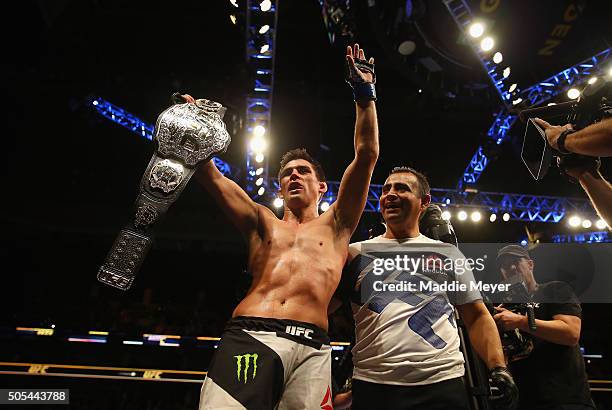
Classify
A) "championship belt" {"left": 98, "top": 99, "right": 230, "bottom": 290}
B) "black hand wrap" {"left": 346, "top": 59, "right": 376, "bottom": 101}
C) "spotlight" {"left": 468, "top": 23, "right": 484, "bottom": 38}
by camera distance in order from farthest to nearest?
"spotlight" {"left": 468, "top": 23, "right": 484, "bottom": 38}
"black hand wrap" {"left": 346, "top": 59, "right": 376, "bottom": 101}
"championship belt" {"left": 98, "top": 99, "right": 230, "bottom": 290}

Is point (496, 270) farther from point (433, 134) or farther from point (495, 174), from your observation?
point (495, 174)

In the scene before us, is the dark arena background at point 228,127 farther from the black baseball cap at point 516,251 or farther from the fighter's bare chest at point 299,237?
the black baseball cap at point 516,251

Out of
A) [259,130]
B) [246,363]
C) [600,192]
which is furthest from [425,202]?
[259,130]

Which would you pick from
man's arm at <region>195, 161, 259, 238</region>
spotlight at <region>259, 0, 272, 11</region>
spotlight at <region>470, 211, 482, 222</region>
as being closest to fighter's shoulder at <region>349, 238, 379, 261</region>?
man's arm at <region>195, 161, 259, 238</region>

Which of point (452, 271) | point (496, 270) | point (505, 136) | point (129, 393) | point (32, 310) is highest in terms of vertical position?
point (505, 136)

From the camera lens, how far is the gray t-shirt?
6.28 ft

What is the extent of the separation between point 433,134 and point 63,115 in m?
7.56

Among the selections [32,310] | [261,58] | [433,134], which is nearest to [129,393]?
[32,310]

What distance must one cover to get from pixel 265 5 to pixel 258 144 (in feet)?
7.33

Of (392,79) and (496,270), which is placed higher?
(392,79)

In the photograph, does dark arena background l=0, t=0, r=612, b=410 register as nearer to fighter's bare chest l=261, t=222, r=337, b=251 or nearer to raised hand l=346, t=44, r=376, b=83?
fighter's bare chest l=261, t=222, r=337, b=251

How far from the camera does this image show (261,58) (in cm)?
598

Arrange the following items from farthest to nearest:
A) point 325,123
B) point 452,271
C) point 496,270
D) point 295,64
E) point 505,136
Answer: point 325,123 < point 295,64 < point 505,136 < point 496,270 < point 452,271

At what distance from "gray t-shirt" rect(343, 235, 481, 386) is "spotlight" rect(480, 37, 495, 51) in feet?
14.7
